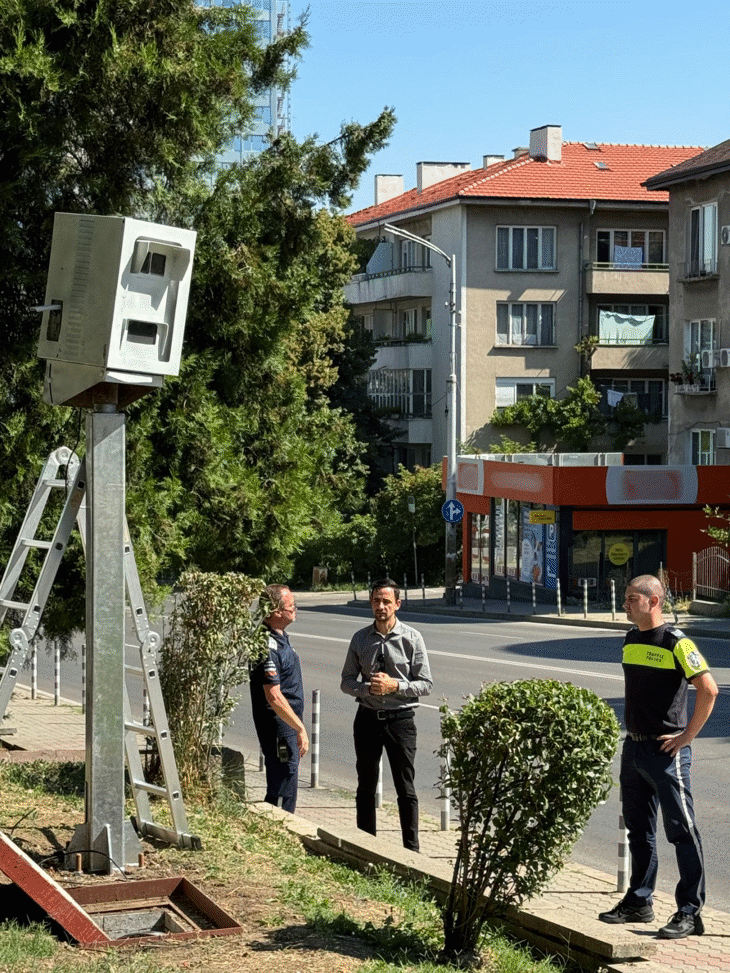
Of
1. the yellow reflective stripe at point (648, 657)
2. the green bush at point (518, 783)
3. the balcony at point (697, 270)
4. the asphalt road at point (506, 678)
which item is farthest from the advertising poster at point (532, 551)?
the green bush at point (518, 783)

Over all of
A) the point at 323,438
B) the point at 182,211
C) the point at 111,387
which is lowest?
the point at 111,387

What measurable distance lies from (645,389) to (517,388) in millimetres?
4851

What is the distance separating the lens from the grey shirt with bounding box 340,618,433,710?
8805mm

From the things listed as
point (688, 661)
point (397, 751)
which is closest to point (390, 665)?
point (397, 751)

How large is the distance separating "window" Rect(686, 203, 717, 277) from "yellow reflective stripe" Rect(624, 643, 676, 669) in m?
33.4

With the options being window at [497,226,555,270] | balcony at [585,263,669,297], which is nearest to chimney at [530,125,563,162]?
window at [497,226,555,270]

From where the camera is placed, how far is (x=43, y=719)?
1605 centimetres

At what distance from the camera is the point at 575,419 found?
5153 centimetres

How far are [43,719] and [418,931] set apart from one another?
34.1 feet

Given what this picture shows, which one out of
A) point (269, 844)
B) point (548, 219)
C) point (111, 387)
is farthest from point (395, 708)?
point (548, 219)

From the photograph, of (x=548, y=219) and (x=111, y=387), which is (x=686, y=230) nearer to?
(x=548, y=219)

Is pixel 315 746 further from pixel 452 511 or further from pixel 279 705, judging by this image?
pixel 452 511

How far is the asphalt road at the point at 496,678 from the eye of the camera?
10.9m

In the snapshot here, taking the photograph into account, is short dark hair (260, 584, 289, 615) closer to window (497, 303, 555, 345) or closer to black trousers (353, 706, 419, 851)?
black trousers (353, 706, 419, 851)
